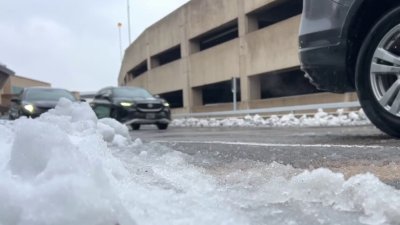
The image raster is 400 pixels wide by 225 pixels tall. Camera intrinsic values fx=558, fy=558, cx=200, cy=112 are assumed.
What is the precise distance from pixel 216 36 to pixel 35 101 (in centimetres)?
1829

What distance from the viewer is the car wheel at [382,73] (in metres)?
5.63

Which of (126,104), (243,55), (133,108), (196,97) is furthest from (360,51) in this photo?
(196,97)

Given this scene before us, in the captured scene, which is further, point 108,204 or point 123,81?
point 123,81

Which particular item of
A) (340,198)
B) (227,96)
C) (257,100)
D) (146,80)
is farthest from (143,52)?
(340,198)

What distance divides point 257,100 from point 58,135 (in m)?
23.8

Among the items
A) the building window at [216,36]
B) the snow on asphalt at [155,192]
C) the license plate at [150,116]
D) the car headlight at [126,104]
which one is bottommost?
the snow on asphalt at [155,192]

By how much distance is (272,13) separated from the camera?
→ 26.9 m

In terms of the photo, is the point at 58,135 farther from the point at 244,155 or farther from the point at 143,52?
the point at 143,52

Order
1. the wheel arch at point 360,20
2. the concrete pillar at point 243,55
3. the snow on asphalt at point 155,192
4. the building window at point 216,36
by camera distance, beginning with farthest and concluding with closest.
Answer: the building window at point 216,36, the concrete pillar at point 243,55, the wheel arch at point 360,20, the snow on asphalt at point 155,192

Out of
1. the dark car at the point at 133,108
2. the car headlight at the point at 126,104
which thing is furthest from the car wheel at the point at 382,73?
the car headlight at the point at 126,104

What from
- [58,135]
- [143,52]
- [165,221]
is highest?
[143,52]

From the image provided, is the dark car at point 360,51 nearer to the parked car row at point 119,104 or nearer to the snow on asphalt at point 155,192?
the snow on asphalt at point 155,192

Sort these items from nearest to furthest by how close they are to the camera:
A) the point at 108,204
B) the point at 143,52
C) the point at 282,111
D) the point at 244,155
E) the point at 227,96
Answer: the point at 108,204 → the point at 244,155 → the point at 282,111 → the point at 227,96 → the point at 143,52

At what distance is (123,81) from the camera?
194 feet
